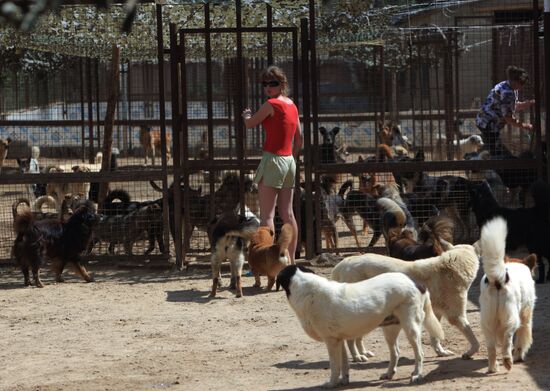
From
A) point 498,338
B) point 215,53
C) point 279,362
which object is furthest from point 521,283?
point 215,53

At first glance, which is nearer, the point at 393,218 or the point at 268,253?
the point at 268,253

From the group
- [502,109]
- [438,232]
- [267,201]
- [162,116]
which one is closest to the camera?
[438,232]

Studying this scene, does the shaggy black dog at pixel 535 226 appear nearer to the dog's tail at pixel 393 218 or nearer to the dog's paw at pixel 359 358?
the dog's tail at pixel 393 218

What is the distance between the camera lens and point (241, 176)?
1107 cm

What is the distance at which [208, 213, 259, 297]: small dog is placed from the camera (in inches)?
368

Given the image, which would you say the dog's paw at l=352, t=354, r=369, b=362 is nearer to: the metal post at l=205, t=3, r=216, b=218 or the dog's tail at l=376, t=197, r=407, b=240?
the dog's tail at l=376, t=197, r=407, b=240

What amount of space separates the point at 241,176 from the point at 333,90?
2372 cm

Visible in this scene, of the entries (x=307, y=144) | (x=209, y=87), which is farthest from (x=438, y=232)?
(x=209, y=87)

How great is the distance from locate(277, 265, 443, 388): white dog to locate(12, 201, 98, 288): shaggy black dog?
194 inches

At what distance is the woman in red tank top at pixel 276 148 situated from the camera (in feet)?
31.2

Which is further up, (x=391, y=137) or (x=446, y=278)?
(x=391, y=137)

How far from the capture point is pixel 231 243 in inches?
371

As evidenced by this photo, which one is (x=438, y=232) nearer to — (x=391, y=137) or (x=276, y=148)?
(x=276, y=148)

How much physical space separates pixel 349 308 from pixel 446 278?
3.48 feet
